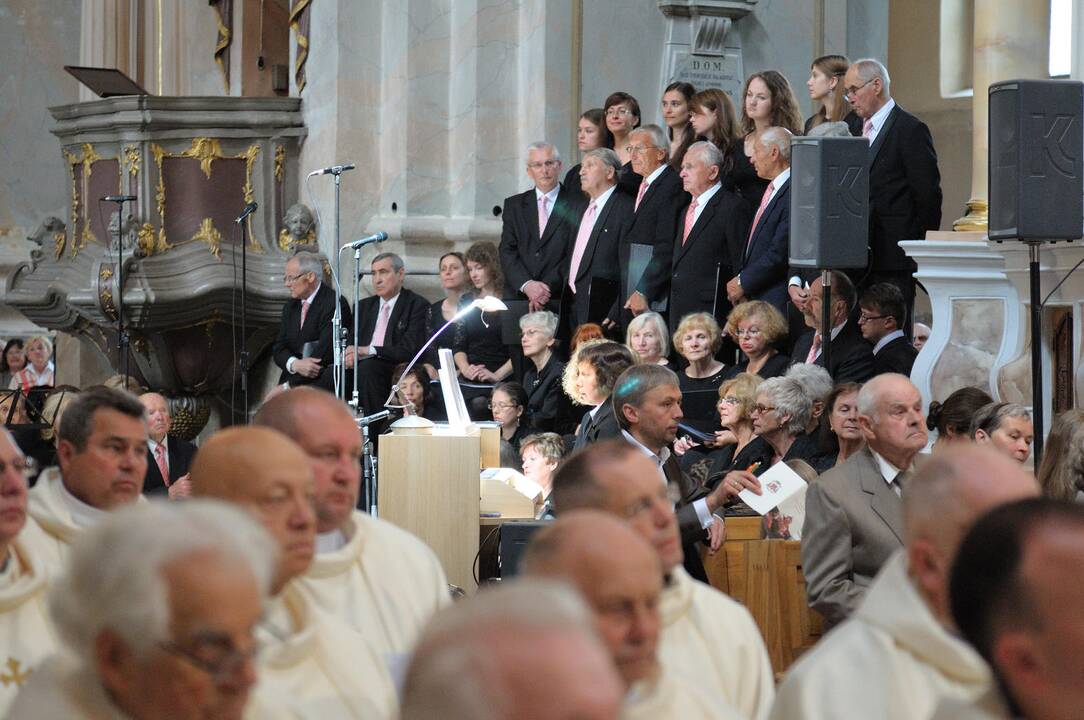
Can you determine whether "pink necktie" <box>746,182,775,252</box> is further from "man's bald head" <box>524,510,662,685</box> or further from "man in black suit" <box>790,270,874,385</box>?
"man's bald head" <box>524,510,662,685</box>

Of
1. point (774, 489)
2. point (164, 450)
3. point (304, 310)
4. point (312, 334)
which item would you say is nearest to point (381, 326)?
point (312, 334)

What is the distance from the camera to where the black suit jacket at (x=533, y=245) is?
37.3ft

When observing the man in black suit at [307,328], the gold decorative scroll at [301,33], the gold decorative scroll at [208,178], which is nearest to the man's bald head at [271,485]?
the man in black suit at [307,328]

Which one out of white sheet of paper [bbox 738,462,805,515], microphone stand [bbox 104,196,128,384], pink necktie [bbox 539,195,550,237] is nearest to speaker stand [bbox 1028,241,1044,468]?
white sheet of paper [bbox 738,462,805,515]

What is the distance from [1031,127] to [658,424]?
7.50 feet

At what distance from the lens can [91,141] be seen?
14375 millimetres

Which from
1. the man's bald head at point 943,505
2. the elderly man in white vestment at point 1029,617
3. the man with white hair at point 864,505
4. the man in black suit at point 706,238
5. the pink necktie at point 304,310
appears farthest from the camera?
the pink necktie at point 304,310

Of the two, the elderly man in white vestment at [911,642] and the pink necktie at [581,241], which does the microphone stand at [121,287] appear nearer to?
the pink necktie at [581,241]

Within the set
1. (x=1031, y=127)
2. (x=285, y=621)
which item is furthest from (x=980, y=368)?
(x=285, y=621)

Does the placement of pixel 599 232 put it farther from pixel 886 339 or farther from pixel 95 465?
pixel 95 465

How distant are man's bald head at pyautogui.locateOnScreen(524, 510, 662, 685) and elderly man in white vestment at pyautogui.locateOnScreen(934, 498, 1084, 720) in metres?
0.56

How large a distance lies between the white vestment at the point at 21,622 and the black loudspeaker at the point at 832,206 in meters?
5.30

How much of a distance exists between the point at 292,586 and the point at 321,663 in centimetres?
20

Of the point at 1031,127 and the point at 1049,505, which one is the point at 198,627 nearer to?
the point at 1049,505
